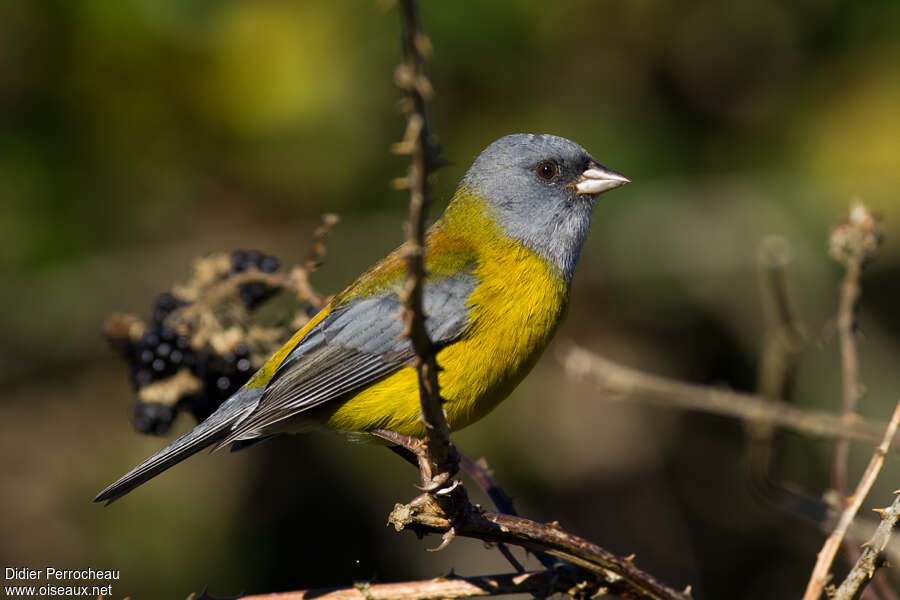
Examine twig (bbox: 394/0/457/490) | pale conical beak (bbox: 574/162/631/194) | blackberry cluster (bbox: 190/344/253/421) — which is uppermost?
pale conical beak (bbox: 574/162/631/194)

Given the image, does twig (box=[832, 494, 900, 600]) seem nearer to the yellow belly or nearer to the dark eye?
the yellow belly

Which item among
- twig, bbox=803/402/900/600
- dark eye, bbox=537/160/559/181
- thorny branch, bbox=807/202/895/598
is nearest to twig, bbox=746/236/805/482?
thorny branch, bbox=807/202/895/598

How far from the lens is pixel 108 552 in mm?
5648

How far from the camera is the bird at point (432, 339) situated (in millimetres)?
3525

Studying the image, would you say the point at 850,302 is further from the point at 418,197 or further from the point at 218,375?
the point at 218,375

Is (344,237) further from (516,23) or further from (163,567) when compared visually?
(163,567)

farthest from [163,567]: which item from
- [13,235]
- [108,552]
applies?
[13,235]

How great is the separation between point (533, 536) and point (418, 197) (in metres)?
1.16

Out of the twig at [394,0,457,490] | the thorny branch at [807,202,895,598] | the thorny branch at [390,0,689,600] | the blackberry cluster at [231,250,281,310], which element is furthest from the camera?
the blackberry cluster at [231,250,281,310]

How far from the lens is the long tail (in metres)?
3.66

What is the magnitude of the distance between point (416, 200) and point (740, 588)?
525 centimetres

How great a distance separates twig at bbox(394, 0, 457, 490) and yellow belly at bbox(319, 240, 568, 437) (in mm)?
888

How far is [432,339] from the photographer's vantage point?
136 inches

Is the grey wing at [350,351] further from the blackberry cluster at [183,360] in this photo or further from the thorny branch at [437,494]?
the thorny branch at [437,494]
